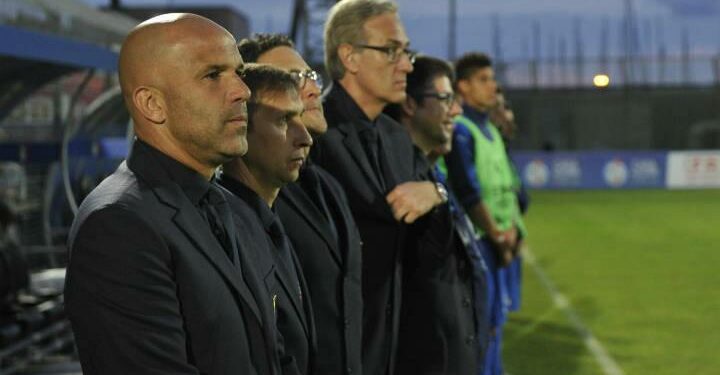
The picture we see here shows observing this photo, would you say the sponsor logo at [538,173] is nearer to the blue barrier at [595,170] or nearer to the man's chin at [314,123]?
the blue barrier at [595,170]

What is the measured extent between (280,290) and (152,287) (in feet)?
1.82

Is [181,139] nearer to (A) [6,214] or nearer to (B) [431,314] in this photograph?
(B) [431,314]

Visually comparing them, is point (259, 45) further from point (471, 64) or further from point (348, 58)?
point (471, 64)

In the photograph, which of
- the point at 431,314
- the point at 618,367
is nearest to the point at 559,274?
the point at 618,367

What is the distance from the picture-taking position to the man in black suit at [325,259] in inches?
123

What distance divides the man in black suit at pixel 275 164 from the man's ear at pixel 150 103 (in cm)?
49

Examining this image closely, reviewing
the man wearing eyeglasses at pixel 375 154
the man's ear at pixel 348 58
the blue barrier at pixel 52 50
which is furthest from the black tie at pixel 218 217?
the blue barrier at pixel 52 50

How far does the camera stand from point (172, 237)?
2070mm

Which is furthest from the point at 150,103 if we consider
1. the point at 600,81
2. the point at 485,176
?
the point at 600,81

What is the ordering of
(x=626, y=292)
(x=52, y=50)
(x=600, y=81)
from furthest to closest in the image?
(x=626, y=292) < (x=600, y=81) < (x=52, y=50)

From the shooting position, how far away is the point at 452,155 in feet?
A: 22.1

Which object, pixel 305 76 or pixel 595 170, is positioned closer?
pixel 305 76

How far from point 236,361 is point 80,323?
28 centimetres

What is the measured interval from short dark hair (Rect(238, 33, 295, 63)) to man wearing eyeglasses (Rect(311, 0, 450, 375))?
1.41ft
